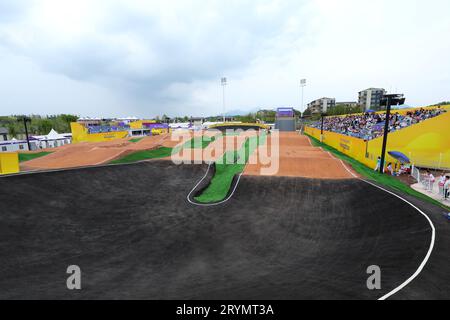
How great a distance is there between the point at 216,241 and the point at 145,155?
1838cm

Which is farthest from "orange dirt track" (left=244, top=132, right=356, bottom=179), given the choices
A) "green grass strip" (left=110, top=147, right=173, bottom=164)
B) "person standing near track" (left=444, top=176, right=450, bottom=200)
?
"green grass strip" (left=110, top=147, right=173, bottom=164)

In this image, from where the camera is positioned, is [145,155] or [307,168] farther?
[145,155]

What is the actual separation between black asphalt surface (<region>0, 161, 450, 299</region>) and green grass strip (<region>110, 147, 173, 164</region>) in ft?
24.2

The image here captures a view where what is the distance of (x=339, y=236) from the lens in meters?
Result: 9.38

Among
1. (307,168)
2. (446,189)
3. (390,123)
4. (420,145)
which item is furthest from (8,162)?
(390,123)

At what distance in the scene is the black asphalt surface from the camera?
241 inches

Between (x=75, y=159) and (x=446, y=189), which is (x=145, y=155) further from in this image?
(x=446, y=189)

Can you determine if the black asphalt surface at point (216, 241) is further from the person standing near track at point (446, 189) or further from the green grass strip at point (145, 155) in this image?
the green grass strip at point (145, 155)

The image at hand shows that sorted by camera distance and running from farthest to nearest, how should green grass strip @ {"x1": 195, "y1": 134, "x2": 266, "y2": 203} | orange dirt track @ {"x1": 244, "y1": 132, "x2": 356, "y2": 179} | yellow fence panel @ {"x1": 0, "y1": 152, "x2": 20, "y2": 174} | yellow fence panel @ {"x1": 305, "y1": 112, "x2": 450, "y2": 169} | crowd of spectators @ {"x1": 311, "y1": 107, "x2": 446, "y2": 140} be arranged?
1. crowd of spectators @ {"x1": 311, "y1": 107, "x2": 446, "y2": 140}
2. yellow fence panel @ {"x1": 305, "y1": 112, "x2": 450, "y2": 169}
3. orange dirt track @ {"x1": 244, "y1": 132, "x2": 356, "y2": 179}
4. yellow fence panel @ {"x1": 0, "y1": 152, "x2": 20, "y2": 174}
5. green grass strip @ {"x1": 195, "y1": 134, "x2": 266, "y2": 203}

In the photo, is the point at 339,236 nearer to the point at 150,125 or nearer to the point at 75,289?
the point at 75,289

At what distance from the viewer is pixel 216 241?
9484 mm

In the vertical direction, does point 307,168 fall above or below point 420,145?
below

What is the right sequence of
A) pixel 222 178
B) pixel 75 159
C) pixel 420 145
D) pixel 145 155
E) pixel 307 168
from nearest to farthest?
pixel 307 168 < pixel 222 178 < pixel 420 145 < pixel 75 159 < pixel 145 155

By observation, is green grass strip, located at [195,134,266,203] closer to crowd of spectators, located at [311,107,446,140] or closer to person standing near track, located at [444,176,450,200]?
person standing near track, located at [444,176,450,200]
